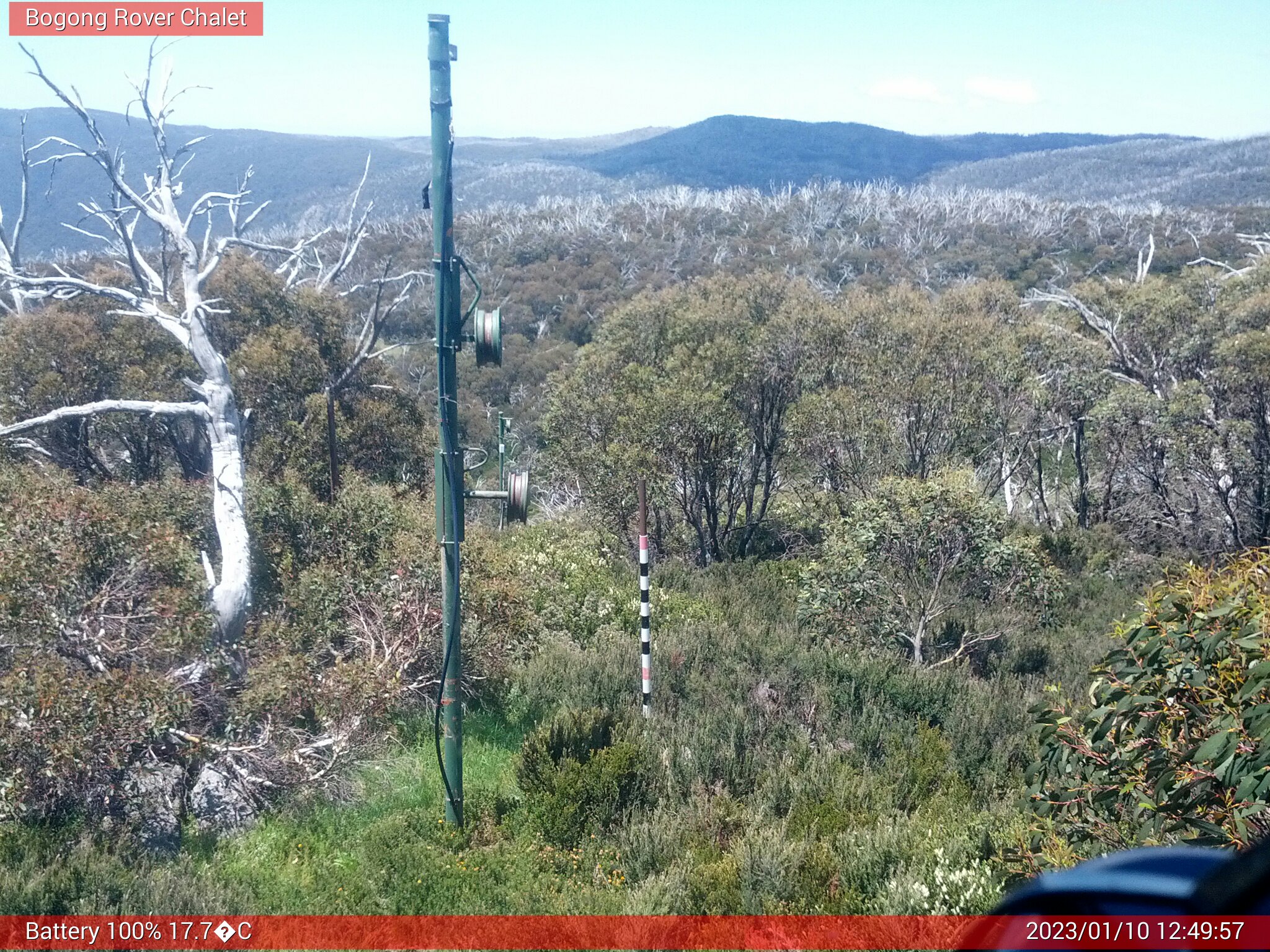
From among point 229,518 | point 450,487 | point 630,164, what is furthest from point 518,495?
point 630,164

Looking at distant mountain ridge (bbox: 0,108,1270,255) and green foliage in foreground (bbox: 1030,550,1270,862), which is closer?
green foliage in foreground (bbox: 1030,550,1270,862)

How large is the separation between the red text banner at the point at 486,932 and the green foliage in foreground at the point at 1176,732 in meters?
0.75

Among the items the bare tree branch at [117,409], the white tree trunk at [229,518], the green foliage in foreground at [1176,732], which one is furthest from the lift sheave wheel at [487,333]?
the bare tree branch at [117,409]

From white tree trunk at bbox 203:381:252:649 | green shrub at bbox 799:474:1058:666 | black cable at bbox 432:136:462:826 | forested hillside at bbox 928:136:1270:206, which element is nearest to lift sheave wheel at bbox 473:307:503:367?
black cable at bbox 432:136:462:826

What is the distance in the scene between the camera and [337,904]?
4984mm

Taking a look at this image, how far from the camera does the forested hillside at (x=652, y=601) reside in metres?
4.95

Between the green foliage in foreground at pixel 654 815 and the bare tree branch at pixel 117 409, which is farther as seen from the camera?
the bare tree branch at pixel 117 409

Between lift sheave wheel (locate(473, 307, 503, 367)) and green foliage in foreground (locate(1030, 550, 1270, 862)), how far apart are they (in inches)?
134

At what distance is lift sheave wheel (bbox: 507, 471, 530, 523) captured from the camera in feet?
18.4

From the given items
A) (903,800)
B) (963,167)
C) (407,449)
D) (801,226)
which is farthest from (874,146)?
(903,800)

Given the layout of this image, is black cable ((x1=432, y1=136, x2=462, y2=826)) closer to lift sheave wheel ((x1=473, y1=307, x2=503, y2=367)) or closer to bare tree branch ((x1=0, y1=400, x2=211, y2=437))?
lift sheave wheel ((x1=473, y1=307, x2=503, y2=367))

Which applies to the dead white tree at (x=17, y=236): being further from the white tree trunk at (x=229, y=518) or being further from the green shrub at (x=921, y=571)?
the green shrub at (x=921, y=571)

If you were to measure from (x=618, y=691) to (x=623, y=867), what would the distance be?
3.11 meters

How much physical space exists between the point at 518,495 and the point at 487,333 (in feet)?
3.25
